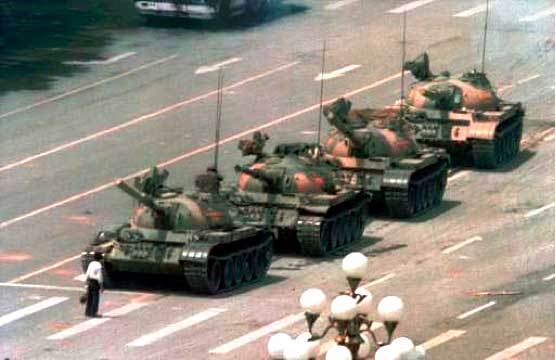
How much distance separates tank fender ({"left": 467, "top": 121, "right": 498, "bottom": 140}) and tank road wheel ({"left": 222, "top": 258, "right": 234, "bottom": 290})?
17.3 metres

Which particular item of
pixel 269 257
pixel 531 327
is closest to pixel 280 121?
pixel 269 257

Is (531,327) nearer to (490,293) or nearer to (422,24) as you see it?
(490,293)

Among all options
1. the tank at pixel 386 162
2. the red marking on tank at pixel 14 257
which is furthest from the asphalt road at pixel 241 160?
the tank at pixel 386 162

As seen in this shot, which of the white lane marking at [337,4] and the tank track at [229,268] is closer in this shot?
the tank track at [229,268]

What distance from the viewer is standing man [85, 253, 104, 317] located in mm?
56938

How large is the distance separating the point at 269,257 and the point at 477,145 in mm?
15381

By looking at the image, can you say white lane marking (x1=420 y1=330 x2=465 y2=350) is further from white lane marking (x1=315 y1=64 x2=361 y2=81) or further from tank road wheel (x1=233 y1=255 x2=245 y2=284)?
white lane marking (x1=315 y1=64 x2=361 y2=81)

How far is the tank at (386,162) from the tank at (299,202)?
2188mm

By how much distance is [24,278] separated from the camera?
6150cm

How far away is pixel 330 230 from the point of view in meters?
63.9

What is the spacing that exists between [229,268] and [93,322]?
458cm

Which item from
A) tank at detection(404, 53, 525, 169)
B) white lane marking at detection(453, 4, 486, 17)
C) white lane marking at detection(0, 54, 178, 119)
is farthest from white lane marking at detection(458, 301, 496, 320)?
white lane marking at detection(453, 4, 486, 17)

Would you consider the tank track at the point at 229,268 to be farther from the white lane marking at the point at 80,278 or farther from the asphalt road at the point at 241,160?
the white lane marking at the point at 80,278

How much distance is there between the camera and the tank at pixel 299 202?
63156mm
